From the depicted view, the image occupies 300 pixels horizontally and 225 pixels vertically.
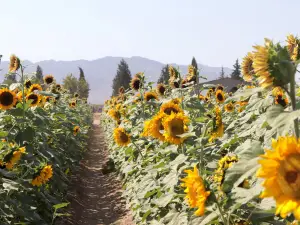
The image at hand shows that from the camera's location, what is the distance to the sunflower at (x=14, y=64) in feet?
20.7

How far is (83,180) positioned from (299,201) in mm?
9181

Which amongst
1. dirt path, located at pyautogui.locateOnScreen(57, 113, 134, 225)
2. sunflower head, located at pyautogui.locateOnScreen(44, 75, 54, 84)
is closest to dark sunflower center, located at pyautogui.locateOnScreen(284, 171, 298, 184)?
dirt path, located at pyautogui.locateOnScreen(57, 113, 134, 225)

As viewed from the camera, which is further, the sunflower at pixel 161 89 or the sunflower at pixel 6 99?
the sunflower at pixel 161 89

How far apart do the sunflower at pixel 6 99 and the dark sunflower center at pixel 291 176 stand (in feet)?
14.5

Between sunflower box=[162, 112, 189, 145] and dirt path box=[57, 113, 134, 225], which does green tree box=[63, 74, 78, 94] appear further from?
sunflower box=[162, 112, 189, 145]

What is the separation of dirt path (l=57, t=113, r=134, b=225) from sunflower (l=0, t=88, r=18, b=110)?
2.10 meters

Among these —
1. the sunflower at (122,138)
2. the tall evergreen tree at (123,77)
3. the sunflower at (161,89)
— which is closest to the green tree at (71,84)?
the tall evergreen tree at (123,77)

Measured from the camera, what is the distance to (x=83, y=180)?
1020cm

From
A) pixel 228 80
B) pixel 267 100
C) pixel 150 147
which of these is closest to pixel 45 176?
pixel 150 147

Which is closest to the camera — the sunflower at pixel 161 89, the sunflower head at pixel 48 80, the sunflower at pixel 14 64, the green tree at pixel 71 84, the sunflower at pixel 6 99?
the sunflower at pixel 6 99

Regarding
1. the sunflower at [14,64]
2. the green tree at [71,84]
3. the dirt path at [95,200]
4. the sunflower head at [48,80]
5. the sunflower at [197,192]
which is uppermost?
the sunflower at [14,64]

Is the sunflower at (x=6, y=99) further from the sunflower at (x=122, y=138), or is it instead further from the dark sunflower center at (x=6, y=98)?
the sunflower at (x=122, y=138)

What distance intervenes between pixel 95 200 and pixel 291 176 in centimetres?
756

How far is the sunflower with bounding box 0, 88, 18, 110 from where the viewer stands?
521 centimetres
